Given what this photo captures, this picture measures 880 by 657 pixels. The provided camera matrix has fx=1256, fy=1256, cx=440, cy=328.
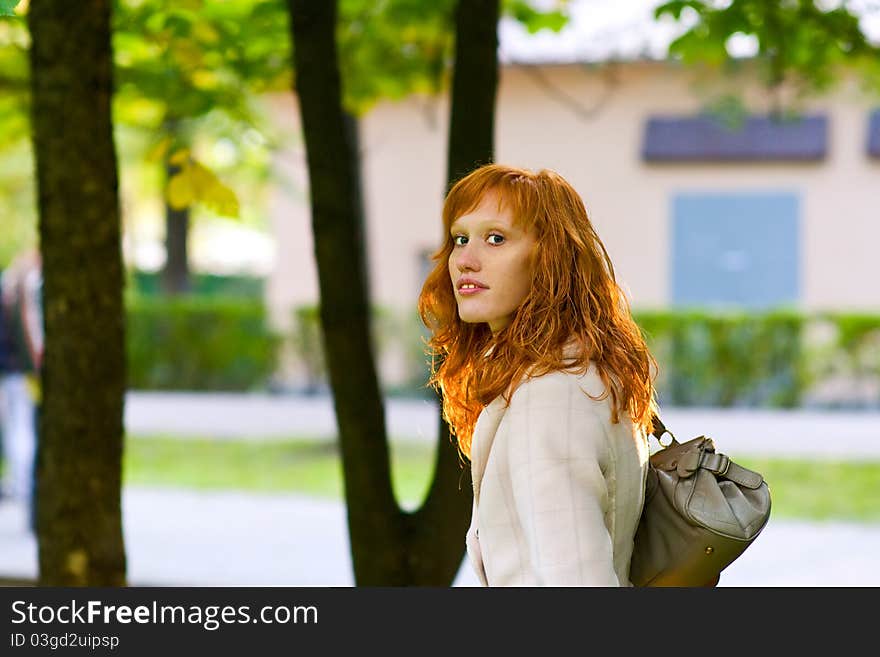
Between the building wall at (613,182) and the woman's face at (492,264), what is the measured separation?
49.0 feet

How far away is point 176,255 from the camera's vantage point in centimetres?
2062

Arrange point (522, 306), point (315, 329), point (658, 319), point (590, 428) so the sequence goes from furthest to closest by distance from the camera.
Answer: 1. point (315, 329)
2. point (658, 319)
3. point (522, 306)
4. point (590, 428)

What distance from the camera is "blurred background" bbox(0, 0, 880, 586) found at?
5.39 meters

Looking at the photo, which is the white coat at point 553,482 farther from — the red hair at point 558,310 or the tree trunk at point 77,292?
the tree trunk at point 77,292

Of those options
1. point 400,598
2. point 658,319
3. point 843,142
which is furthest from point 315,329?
point 400,598

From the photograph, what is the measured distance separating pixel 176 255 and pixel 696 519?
1913 cm

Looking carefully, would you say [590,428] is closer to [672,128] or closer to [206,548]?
[206,548]

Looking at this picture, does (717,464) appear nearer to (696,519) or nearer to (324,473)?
(696,519)

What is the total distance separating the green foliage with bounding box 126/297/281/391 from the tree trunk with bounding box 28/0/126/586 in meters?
13.9

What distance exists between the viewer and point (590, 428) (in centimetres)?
198

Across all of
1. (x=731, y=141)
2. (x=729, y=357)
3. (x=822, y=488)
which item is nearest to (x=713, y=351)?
(x=729, y=357)

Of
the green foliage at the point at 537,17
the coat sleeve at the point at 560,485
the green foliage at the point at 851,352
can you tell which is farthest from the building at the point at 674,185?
the coat sleeve at the point at 560,485

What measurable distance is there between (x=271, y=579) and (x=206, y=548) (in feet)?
3.71

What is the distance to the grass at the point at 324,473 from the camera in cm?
1052
